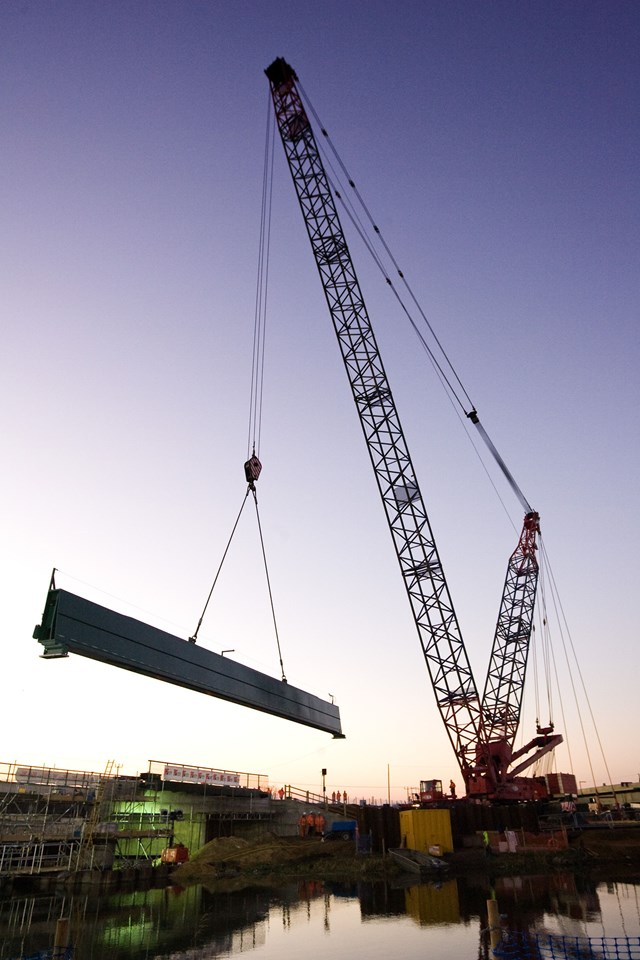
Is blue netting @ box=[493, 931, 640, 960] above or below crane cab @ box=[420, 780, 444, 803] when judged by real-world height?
below

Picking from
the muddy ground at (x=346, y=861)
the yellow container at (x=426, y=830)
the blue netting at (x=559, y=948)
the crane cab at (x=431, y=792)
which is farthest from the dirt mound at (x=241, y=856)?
the blue netting at (x=559, y=948)

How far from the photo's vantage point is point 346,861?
41125 millimetres

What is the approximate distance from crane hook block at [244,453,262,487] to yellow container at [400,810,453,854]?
26.2 meters

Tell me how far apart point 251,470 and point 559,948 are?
77.6 ft

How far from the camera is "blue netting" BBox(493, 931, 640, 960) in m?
16.1

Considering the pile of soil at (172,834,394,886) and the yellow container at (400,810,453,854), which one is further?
the yellow container at (400,810,453,854)

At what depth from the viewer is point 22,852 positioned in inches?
1293

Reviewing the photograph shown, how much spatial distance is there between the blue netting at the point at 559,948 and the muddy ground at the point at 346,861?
2170cm

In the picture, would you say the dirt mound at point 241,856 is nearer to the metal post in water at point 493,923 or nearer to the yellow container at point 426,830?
the yellow container at point 426,830

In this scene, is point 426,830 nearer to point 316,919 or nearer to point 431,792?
point 431,792

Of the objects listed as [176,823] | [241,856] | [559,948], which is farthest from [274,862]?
[559,948]

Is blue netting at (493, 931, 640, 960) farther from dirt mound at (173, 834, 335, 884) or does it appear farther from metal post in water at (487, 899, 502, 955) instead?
dirt mound at (173, 834, 335, 884)

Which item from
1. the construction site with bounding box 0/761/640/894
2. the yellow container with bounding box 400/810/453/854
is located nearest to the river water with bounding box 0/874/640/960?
the construction site with bounding box 0/761/640/894

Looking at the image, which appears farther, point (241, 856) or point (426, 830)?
point (426, 830)
